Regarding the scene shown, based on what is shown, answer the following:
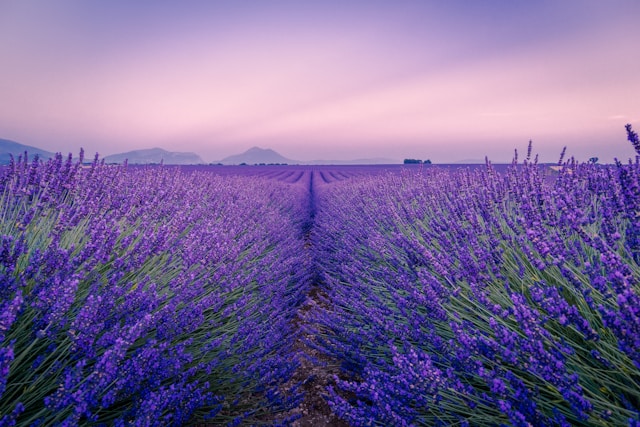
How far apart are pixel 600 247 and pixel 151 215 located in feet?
8.40

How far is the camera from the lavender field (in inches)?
37.8

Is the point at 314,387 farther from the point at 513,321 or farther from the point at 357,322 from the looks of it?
the point at 513,321

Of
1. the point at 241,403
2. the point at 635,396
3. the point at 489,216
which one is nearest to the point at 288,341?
the point at 241,403

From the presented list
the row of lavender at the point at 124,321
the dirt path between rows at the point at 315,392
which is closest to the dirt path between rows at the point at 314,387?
the dirt path between rows at the point at 315,392

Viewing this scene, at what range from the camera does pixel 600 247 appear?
983mm

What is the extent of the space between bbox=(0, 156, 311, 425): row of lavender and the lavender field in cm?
1

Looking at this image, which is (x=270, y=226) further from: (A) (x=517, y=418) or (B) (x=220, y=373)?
(A) (x=517, y=418)

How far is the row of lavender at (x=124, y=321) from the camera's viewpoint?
1.03 metres

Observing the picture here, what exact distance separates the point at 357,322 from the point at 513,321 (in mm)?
884

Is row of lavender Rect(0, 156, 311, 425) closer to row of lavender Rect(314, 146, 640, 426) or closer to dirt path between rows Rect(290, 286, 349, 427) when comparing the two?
dirt path between rows Rect(290, 286, 349, 427)

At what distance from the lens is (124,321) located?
1.41 metres

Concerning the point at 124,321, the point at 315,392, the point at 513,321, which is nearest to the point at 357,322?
the point at 315,392

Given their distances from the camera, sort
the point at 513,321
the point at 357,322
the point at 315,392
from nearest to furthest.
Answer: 1. the point at 513,321
2. the point at 357,322
3. the point at 315,392

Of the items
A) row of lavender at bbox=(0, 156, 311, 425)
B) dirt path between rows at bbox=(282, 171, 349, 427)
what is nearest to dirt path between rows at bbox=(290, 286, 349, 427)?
dirt path between rows at bbox=(282, 171, 349, 427)
